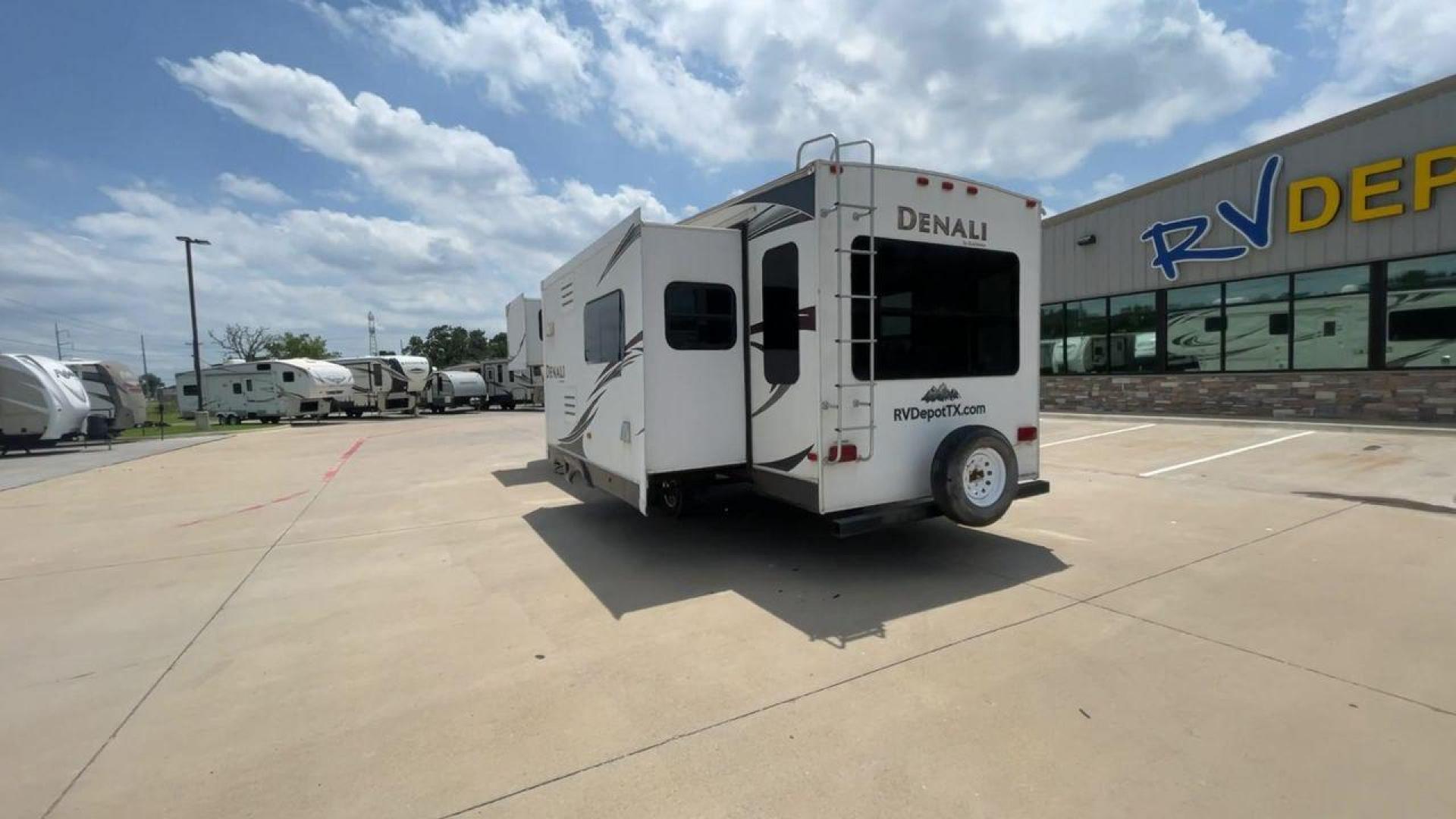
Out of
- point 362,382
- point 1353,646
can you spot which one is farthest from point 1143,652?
point 362,382

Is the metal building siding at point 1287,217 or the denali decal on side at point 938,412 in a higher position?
the metal building siding at point 1287,217

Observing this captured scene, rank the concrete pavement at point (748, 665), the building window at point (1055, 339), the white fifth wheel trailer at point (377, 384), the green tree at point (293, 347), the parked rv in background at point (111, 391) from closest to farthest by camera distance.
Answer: the concrete pavement at point (748, 665), the building window at point (1055, 339), the parked rv in background at point (111, 391), the white fifth wheel trailer at point (377, 384), the green tree at point (293, 347)

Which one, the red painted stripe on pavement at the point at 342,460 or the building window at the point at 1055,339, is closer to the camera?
the red painted stripe on pavement at the point at 342,460

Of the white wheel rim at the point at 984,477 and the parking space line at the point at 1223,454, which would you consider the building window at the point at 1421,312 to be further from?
the white wheel rim at the point at 984,477

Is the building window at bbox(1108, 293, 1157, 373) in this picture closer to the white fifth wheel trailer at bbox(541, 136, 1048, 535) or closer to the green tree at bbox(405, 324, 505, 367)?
the white fifth wheel trailer at bbox(541, 136, 1048, 535)

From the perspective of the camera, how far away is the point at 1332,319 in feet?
42.1

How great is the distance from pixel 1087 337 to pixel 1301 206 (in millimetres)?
5449

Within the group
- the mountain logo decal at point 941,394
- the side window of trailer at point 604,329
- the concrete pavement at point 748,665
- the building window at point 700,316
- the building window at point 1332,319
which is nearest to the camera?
the concrete pavement at point 748,665

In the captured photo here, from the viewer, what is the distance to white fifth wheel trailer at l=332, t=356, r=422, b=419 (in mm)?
30219

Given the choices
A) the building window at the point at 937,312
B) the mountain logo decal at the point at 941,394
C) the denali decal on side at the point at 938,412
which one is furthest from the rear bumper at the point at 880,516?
the building window at the point at 937,312

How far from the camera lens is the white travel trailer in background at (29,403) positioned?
52.4 ft

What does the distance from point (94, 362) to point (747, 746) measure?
26390 mm

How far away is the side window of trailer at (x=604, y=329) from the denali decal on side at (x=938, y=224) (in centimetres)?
237

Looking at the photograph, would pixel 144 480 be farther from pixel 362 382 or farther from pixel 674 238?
pixel 362 382
